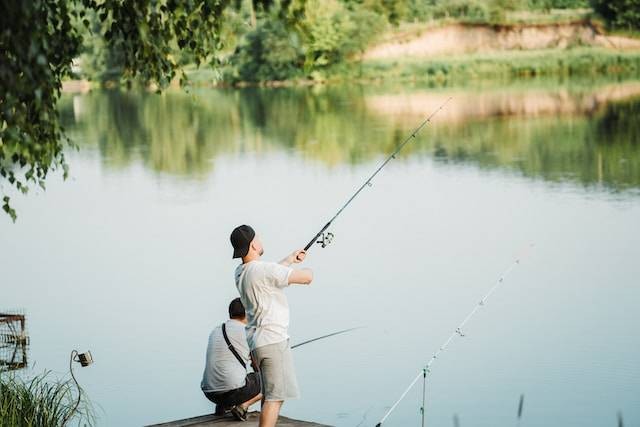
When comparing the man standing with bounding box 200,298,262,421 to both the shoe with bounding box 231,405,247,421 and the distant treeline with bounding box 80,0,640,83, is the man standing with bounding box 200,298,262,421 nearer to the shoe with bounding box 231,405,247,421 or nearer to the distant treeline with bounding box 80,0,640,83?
the shoe with bounding box 231,405,247,421

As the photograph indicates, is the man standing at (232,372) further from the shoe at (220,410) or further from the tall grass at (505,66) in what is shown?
the tall grass at (505,66)

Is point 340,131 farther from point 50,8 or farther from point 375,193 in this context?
point 50,8

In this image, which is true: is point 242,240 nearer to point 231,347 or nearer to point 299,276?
point 299,276

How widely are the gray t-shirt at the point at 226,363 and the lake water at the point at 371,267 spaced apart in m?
1.65

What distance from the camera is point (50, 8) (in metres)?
6.95

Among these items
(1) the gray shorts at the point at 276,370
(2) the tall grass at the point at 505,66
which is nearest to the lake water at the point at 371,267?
(1) the gray shorts at the point at 276,370

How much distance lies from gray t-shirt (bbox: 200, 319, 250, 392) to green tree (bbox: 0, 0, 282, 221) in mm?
1479

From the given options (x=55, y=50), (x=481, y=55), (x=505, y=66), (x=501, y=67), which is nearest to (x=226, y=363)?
(x=55, y=50)

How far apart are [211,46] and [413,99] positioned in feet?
148

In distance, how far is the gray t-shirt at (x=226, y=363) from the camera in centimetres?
787

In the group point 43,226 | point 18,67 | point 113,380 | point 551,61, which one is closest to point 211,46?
point 18,67

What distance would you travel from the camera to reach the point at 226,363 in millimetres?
7926

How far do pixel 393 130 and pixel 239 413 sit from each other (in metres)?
30.0

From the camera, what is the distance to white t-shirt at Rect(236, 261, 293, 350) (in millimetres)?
6562
